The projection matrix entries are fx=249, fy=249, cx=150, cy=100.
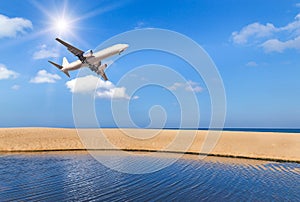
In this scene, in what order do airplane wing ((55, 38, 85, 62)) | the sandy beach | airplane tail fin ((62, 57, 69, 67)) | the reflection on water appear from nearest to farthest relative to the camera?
the reflection on water
airplane wing ((55, 38, 85, 62))
the sandy beach
airplane tail fin ((62, 57, 69, 67))

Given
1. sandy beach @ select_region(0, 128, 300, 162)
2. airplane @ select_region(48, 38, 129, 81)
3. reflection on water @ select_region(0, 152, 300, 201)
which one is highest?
airplane @ select_region(48, 38, 129, 81)

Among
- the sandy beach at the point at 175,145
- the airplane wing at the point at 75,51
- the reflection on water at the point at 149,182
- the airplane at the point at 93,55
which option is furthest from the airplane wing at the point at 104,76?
the reflection on water at the point at 149,182

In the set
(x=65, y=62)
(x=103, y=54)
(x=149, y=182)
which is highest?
(x=65, y=62)

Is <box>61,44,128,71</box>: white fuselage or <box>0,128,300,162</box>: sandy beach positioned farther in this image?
<box>61,44,128,71</box>: white fuselage

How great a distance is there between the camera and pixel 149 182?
27.4 metres

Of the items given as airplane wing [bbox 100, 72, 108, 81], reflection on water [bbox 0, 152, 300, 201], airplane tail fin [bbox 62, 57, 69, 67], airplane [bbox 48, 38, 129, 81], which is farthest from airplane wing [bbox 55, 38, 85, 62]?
reflection on water [bbox 0, 152, 300, 201]

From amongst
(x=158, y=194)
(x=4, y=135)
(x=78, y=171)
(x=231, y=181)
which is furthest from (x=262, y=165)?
(x=4, y=135)

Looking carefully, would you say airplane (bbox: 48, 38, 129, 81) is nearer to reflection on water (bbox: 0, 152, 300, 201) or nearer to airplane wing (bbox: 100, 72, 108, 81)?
airplane wing (bbox: 100, 72, 108, 81)

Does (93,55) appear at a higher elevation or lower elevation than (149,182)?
higher

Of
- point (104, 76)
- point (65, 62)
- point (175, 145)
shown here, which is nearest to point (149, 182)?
point (175, 145)

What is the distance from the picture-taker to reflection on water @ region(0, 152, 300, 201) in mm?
22266

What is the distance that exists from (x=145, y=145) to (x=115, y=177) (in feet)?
91.2

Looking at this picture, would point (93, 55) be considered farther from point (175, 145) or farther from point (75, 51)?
point (175, 145)

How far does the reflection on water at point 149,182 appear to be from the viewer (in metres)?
22.3
